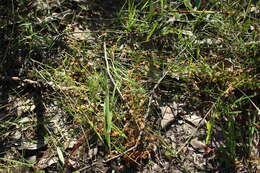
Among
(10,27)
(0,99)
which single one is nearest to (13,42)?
(10,27)

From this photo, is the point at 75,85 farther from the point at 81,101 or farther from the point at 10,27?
the point at 10,27

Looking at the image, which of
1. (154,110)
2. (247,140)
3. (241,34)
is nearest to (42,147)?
Result: (154,110)

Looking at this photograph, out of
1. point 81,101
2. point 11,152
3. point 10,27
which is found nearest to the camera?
point 11,152

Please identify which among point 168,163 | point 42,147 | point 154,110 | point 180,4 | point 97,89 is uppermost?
point 180,4

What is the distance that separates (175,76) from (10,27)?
1260mm

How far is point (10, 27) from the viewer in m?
2.15

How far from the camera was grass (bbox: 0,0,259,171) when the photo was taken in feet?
6.17

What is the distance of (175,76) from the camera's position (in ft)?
6.77

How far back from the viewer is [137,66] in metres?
2.11

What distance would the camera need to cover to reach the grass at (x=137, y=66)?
1.88 metres

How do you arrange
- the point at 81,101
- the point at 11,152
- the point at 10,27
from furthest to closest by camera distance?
the point at 10,27 < the point at 81,101 < the point at 11,152

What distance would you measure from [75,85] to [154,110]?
1.88 feet

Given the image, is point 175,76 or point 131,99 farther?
point 175,76

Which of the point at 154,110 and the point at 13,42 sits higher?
the point at 13,42
